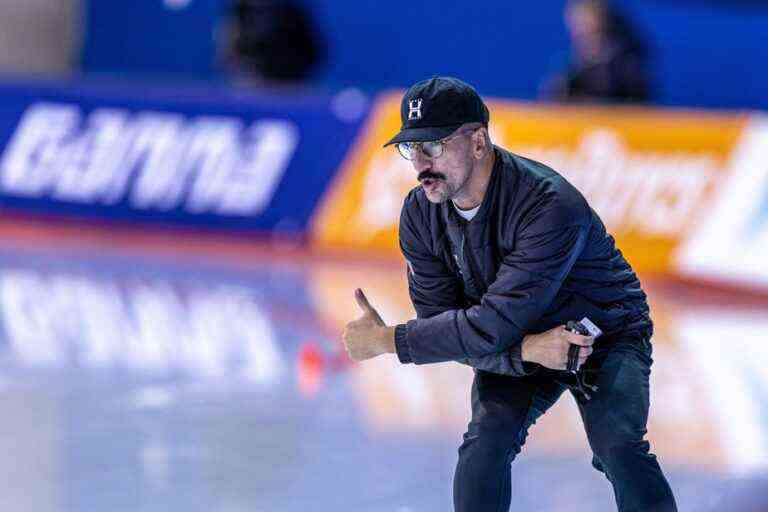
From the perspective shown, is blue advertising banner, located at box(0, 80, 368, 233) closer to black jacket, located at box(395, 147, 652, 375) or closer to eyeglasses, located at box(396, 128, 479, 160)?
black jacket, located at box(395, 147, 652, 375)

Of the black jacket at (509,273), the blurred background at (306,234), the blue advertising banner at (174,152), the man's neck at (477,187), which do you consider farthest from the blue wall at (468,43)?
the man's neck at (477,187)

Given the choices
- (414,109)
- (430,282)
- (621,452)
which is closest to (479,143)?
(414,109)

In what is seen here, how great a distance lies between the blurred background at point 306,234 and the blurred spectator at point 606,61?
1.1 inches

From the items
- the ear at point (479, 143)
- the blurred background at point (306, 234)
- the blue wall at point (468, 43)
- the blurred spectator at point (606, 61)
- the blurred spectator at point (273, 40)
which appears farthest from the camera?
the blue wall at point (468, 43)

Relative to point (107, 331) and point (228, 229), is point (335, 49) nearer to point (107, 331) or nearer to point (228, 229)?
point (228, 229)

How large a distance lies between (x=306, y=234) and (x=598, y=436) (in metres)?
8.77

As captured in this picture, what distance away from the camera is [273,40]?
14578 millimetres

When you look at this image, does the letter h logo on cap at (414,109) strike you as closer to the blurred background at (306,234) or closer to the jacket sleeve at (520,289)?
the jacket sleeve at (520,289)

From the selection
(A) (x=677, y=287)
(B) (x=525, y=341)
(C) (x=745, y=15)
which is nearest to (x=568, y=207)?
(B) (x=525, y=341)

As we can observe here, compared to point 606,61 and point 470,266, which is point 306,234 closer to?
point 606,61

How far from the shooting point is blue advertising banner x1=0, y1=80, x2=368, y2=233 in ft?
43.6

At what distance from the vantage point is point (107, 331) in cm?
948

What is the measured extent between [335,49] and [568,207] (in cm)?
1272

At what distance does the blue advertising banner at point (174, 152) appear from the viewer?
1330 centimetres
